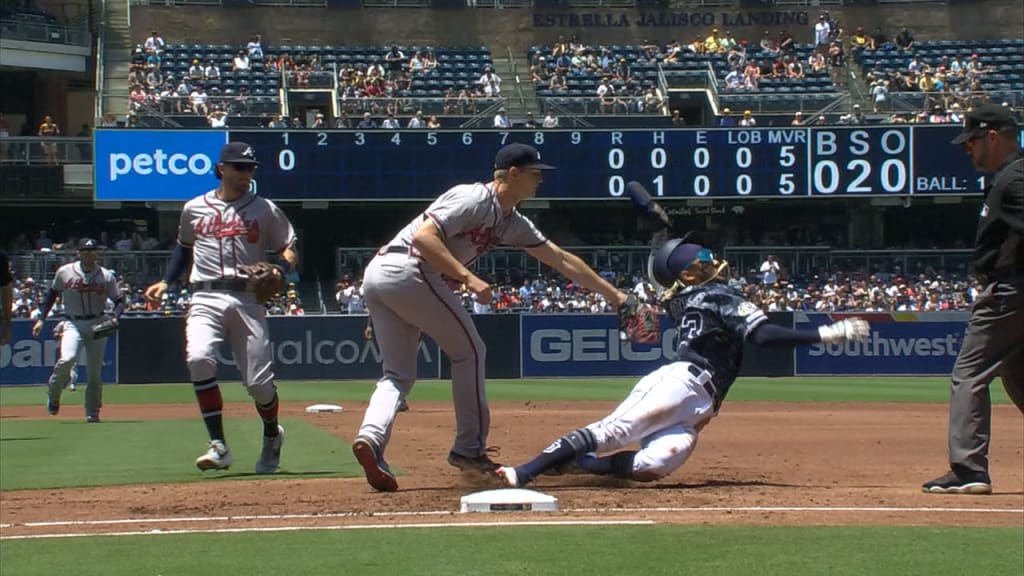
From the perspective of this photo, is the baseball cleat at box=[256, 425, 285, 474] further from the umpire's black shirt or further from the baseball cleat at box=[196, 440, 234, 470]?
the umpire's black shirt

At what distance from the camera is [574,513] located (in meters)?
7.05

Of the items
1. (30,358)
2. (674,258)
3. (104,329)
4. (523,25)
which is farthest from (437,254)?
(523,25)

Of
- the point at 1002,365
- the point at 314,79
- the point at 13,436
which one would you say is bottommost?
the point at 13,436

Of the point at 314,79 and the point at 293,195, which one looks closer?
the point at 293,195

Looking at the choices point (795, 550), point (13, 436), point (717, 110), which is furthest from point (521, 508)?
point (717, 110)

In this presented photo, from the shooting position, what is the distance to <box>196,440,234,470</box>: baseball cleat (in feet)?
29.8

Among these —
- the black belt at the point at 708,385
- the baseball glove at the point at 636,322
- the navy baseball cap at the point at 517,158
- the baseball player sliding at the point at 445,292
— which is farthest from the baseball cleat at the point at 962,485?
the navy baseball cap at the point at 517,158

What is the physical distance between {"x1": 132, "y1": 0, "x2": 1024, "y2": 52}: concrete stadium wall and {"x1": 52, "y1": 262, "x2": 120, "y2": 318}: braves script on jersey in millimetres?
26599

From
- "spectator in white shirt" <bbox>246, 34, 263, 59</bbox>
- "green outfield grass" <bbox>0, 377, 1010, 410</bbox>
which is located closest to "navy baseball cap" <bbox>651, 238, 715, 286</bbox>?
"green outfield grass" <bbox>0, 377, 1010, 410</bbox>

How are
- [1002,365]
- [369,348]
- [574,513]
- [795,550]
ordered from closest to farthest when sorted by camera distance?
[795,550], [574,513], [1002,365], [369,348]

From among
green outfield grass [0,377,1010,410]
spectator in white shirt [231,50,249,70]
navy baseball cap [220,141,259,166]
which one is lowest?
green outfield grass [0,377,1010,410]

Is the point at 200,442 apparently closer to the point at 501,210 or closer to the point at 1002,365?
the point at 501,210

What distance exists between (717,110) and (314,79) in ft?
34.6

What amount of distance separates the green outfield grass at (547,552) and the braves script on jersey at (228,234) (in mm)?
2788
